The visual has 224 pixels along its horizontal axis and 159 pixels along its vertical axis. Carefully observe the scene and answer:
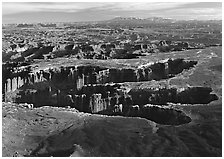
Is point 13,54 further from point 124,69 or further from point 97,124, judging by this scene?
point 97,124

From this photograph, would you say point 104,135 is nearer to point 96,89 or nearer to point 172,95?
point 172,95

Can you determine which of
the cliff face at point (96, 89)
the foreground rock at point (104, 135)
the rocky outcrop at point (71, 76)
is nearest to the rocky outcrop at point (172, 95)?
the cliff face at point (96, 89)

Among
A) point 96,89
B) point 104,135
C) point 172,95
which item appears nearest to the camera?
point 104,135

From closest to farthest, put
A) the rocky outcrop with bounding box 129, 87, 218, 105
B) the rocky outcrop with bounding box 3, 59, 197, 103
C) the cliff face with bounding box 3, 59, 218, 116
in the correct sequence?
the rocky outcrop with bounding box 129, 87, 218, 105, the cliff face with bounding box 3, 59, 218, 116, the rocky outcrop with bounding box 3, 59, 197, 103

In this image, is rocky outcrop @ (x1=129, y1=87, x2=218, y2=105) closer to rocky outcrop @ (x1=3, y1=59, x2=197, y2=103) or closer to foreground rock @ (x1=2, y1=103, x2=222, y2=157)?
foreground rock @ (x1=2, y1=103, x2=222, y2=157)

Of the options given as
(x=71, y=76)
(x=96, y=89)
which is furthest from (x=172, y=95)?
(x=71, y=76)

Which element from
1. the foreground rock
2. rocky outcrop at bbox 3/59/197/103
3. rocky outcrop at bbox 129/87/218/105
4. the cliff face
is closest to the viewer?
the foreground rock

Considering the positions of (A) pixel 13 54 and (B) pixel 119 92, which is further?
(A) pixel 13 54

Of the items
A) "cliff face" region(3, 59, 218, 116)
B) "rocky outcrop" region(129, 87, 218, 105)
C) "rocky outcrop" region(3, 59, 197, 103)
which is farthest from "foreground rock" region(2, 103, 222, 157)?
"rocky outcrop" region(3, 59, 197, 103)

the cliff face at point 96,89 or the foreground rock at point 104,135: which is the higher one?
the cliff face at point 96,89

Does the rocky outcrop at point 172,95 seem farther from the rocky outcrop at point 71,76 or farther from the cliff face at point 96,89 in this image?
the rocky outcrop at point 71,76

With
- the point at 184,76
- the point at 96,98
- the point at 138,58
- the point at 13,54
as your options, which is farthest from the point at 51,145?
the point at 13,54
